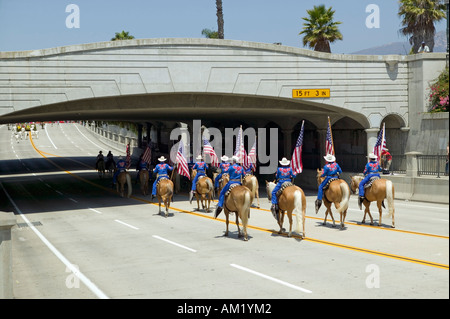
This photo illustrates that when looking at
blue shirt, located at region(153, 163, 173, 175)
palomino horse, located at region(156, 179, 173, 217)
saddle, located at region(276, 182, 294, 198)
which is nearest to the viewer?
saddle, located at region(276, 182, 294, 198)

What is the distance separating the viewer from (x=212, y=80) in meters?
30.6

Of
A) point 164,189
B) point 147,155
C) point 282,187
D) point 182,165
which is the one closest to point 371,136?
point 182,165

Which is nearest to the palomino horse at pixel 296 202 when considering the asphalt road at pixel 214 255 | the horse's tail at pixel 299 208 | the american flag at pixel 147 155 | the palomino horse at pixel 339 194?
the horse's tail at pixel 299 208

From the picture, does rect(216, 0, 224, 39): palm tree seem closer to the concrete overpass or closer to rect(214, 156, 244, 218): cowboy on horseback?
the concrete overpass

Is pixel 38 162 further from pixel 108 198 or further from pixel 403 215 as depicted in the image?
pixel 403 215

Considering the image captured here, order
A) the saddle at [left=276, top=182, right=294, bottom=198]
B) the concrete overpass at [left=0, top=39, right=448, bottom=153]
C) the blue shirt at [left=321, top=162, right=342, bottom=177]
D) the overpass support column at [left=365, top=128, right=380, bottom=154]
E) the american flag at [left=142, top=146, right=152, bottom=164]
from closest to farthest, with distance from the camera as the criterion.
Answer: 1. the saddle at [left=276, top=182, right=294, bottom=198]
2. the blue shirt at [left=321, top=162, right=342, bottom=177]
3. the concrete overpass at [left=0, top=39, right=448, bottom=153]
4. the american flag at [left=142, top=146, right=152, bottom=164]
5. the overpass support column at [left=365, top=128, right=380, bottom=154]

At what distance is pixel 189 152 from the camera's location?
56.0m

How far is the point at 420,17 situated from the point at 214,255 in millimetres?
37762

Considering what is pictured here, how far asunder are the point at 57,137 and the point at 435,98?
3396 inches

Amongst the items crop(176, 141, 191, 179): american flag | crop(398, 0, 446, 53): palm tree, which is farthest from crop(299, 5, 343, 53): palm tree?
crop(176, 141, 191, 179): american flag

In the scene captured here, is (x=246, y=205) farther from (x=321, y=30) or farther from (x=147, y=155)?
(x=321, y=30)

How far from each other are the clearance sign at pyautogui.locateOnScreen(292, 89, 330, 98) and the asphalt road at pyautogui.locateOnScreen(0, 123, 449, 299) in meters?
6.97

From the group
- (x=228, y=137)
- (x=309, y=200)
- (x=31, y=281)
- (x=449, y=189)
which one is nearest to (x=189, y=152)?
(x=228, y=137)

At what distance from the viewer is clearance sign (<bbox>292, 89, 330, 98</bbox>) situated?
32688mm
